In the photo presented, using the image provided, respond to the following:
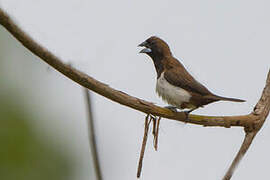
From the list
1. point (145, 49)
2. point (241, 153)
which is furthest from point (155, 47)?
point (241, 153)

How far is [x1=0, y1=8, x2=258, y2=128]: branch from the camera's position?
239cm

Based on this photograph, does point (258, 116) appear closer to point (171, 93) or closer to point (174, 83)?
point (171, 93)

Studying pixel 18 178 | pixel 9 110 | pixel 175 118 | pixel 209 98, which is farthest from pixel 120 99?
pixel 9 110

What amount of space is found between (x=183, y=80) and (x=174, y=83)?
0.40ft

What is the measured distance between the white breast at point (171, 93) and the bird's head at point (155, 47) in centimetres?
29

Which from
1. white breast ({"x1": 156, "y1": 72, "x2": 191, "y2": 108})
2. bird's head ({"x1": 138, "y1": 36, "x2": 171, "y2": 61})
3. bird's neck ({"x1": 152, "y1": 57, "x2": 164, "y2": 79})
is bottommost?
white breast ({"x1": 156, "y1": 72, "x2": 191, "y2": 108})

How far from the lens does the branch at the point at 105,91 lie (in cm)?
239

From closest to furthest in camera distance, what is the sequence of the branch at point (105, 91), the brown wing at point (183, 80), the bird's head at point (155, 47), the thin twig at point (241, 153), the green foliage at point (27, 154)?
the branch at point (105, 91)
the thin twig at point (241, 153)
the brown wing at point (183, 80)
the bird's head at point (155, 47)
the green foliage at point (27, 154)

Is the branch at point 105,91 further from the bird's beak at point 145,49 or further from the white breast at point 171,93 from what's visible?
the bird's beak at point 145,49

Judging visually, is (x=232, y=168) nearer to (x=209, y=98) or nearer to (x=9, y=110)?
(x=209, y=98)

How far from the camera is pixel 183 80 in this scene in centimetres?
524

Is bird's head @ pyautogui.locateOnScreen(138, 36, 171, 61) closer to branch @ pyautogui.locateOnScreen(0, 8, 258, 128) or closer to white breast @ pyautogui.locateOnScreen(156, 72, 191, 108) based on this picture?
white breast @ pyautogui.locateOnScreen(156, 72, 191, 108)

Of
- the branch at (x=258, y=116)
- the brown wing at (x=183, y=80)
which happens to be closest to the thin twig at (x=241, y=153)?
the branch at (x=258, y=116)

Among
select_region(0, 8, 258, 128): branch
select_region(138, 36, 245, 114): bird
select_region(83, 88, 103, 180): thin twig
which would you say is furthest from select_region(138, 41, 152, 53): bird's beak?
select_region(83, 88, 103, 180): thin twig
